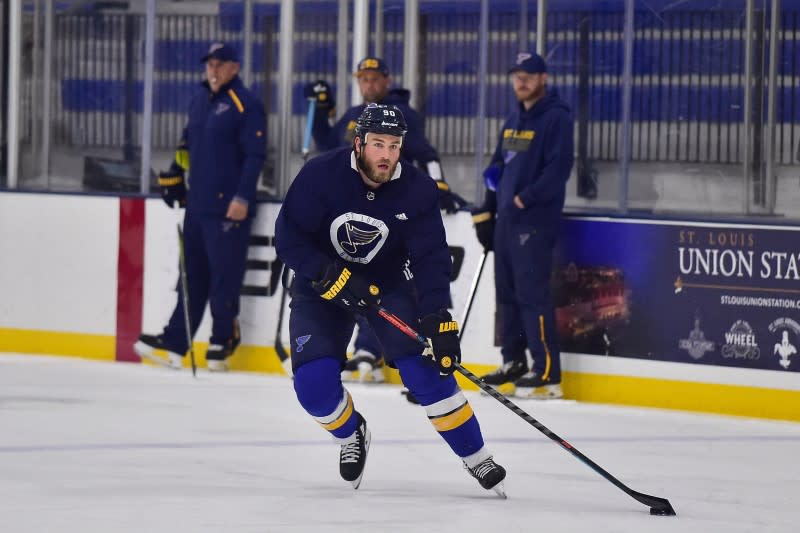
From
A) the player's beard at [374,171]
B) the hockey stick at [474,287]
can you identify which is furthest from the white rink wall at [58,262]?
the player's beard at [374,171]

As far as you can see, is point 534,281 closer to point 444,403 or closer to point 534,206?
point 534,206

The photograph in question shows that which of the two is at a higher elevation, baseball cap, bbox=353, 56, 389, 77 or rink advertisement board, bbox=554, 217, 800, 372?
baseball cap, bbox=353, 56, 389, 77

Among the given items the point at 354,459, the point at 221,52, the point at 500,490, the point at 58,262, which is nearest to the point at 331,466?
the point at 354,459

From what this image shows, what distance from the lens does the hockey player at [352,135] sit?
7.10 m

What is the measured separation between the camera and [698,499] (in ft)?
15.2

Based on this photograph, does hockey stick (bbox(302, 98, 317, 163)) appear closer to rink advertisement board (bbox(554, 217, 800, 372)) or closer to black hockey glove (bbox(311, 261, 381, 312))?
rink advertisement board (bbox(554, 217, 800, 372))

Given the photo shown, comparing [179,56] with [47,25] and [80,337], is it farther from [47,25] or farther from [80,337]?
[80,337]

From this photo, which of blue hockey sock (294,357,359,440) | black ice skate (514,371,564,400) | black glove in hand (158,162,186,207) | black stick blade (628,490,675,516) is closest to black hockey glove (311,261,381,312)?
blue hockey sock (294,357,359,440)

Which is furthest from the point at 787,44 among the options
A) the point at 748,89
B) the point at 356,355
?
the point at 356,355

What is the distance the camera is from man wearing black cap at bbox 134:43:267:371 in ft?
24.5

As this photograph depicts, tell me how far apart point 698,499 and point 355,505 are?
1.02 metres

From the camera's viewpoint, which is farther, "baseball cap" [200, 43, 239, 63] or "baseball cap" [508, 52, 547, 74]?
"baseball cap" [200, 43, 239, 63]

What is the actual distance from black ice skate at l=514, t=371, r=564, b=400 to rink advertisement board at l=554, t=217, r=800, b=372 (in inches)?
8.3

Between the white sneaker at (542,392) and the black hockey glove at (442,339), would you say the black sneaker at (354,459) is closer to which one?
the black hockey glove at (442,339)
